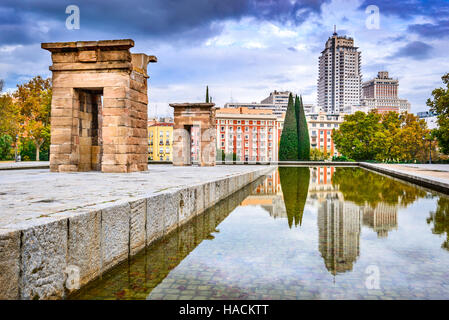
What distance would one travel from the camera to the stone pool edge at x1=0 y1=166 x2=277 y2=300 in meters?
2.76

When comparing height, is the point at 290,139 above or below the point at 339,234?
above

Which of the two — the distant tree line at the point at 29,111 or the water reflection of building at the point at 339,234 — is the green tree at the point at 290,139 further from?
the water reflection of building at the point at 339,234

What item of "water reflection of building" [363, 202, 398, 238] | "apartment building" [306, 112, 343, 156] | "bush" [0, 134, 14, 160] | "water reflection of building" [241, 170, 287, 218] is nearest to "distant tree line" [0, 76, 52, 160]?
"bush" [0, 134, 14, 160]

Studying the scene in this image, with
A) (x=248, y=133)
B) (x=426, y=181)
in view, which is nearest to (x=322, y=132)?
(x=248, y=133)

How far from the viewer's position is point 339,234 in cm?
657

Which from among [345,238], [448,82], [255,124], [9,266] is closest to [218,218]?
[345,238]

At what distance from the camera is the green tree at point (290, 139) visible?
6838 centimetres

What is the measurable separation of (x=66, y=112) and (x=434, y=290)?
1275 cm

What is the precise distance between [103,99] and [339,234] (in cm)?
966

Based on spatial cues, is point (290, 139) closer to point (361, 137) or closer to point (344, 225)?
point (361, 137)

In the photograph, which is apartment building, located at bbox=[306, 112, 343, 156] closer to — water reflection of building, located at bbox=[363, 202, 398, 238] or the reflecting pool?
water reflection of building, located at bbox=[363, 202, 398, 238]

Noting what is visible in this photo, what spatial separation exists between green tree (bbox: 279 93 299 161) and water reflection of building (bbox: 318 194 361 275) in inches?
2309

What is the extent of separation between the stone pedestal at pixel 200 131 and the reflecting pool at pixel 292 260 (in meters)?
17.2

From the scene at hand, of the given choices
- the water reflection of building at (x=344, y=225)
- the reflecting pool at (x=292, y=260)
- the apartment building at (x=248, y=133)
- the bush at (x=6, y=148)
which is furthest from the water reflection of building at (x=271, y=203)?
the apartment building at (x=248, y=133)
